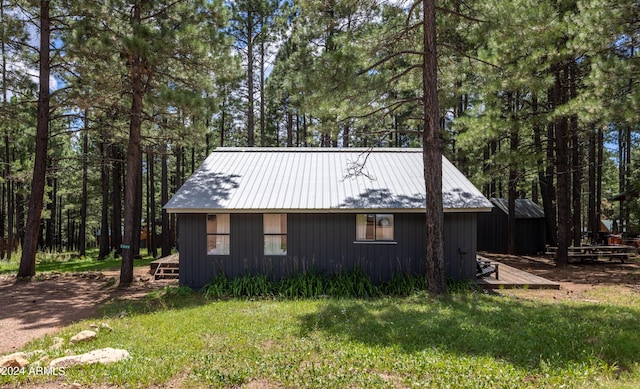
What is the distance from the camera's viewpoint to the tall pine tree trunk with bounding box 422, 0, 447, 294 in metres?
8.18

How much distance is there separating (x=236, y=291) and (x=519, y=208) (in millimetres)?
15105

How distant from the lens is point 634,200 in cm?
1506

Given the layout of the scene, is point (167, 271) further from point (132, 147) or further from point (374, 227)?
point (374, 227)

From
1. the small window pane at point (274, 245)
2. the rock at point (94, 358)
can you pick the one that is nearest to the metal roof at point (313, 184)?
the small window pane at point (274, 245)

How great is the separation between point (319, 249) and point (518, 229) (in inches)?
484

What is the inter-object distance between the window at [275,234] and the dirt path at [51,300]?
3319 millimetres

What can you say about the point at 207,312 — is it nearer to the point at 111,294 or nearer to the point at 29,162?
the point at 111,294

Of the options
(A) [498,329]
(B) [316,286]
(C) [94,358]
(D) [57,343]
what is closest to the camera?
(C) [94,358]

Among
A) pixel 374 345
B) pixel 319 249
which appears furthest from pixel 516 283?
pixel 374 345

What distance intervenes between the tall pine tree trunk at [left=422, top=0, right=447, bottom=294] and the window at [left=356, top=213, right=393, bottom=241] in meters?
1.52

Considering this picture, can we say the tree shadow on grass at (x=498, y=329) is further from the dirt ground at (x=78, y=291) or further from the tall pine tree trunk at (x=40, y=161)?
the tall pine tree trunk at (x=40, y=161)

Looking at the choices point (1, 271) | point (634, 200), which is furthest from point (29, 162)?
point (634, 200)

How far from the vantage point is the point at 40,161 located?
1130 cm

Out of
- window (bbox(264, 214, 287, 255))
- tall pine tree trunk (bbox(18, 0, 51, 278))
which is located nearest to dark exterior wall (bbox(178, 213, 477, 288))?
window (bbox(264, 214, 287, 255))
